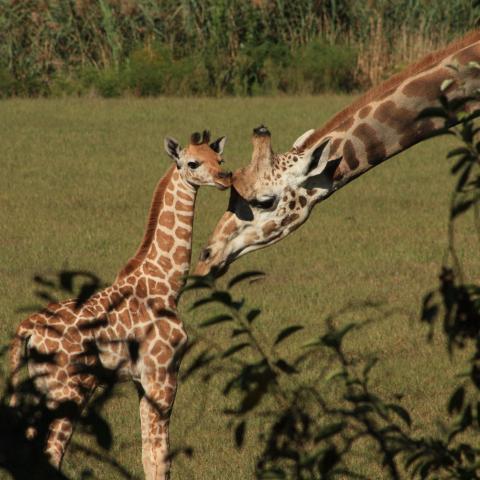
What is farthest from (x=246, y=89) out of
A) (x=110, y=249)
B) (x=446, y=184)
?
(x=110, y=249)

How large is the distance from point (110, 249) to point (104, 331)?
714 cm

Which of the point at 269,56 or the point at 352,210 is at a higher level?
the point at 352,210

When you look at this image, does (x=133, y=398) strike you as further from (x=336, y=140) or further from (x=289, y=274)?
(x=289, y=274)

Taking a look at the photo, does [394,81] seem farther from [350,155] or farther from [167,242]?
[167,242]

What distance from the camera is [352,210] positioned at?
1698 cm

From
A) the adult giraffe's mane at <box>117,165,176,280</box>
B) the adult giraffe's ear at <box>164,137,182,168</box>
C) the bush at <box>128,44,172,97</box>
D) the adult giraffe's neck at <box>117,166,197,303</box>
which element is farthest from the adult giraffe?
the bush at <box>128,44,172,97</box>

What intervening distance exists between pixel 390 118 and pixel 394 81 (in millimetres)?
252

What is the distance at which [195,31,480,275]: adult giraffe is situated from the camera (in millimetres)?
8211

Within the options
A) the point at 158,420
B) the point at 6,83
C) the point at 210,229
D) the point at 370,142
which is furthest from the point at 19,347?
the point at 6,83

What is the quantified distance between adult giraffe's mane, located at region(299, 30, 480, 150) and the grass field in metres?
1.40

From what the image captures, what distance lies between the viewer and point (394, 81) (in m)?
8.14

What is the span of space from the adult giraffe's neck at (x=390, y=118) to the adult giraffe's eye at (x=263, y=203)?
1.30 feet

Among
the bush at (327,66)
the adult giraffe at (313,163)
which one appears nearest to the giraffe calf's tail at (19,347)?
the adult giraffe at (313,163)

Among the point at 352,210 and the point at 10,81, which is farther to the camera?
the point at 10,81
